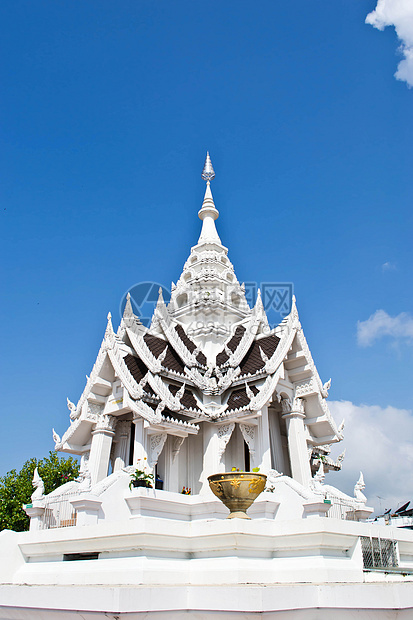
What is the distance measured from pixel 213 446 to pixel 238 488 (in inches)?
253

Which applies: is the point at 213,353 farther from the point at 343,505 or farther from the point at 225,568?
the point at 225,568

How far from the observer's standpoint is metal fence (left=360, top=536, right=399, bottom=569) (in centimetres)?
846

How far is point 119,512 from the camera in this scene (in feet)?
38.2

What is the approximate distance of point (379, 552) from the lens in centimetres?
869

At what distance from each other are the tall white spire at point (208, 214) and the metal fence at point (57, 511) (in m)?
12.2

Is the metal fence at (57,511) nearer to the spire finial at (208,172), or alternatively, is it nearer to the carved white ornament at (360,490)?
the carved white ornament at (360,490)

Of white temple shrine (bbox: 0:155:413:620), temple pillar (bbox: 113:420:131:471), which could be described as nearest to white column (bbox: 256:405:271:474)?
A: white temple shrine (bbox: 0:155:413:620)

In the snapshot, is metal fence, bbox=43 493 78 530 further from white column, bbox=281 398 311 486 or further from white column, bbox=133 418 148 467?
white column, bbox=281 398 311 486

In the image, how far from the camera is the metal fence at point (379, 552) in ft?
27.8

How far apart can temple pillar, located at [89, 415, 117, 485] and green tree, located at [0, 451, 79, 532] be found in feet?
41.7

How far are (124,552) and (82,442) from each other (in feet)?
29.4

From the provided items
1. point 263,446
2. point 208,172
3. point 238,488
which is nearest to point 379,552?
point 238,488

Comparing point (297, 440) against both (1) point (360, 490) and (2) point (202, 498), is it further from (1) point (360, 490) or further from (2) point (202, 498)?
(2) point (202, 498)

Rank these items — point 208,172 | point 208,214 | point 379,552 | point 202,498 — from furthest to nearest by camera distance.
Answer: point 208,172 → point 208,214 → point 202,498 → point 379,552
